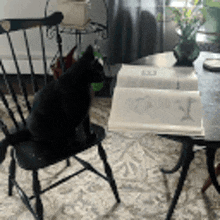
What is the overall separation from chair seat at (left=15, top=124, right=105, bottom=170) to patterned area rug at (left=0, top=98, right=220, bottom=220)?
1.38 feet

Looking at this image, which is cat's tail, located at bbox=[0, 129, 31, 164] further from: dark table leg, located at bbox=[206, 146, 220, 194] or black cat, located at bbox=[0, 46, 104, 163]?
dark table leg, located at bbox=[206, 146, 220, 194]

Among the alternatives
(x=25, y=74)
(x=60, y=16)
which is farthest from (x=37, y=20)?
(x=25, y=74)

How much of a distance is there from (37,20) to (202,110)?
2.28 ft

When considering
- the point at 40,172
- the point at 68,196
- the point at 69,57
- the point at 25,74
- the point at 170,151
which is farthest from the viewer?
the point at 25,74

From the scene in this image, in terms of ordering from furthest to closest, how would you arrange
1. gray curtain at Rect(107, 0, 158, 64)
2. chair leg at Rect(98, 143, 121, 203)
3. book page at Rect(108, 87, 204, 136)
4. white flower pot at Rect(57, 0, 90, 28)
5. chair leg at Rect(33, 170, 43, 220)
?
gray curtain at Rect(107, 0, 158, 64), white flower pot at Rect(57, 0, 90, 28), chair leg at Rect(98, 143, 121, 203), chair leg at Rect(33, 170, 43, 220), book page at Rect(108, 87, 204, 136)

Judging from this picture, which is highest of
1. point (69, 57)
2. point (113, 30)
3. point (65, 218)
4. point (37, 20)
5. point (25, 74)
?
point (37, 20)

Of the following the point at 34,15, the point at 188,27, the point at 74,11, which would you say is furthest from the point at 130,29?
the point at 188,27

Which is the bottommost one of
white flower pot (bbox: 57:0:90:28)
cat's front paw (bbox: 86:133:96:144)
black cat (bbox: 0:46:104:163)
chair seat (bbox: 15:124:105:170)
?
chair seat (bbox: 15:124:105:170)

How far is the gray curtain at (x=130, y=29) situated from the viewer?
1.91 metres

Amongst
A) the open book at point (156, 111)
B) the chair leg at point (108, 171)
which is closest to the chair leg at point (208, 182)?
the chair leg at point (108, 171)

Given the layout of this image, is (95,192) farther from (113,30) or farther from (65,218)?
(113,30)

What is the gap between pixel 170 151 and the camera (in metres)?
1.61

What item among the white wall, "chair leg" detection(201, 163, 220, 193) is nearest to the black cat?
"chair leg" detection(201, 163, 220, 193)

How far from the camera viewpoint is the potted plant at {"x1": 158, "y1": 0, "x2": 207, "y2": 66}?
39.3 inches
